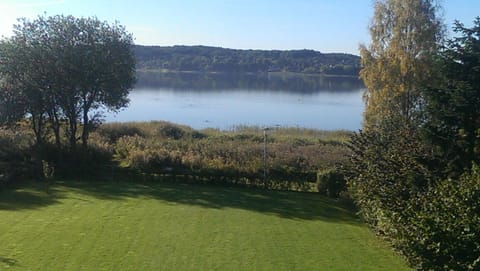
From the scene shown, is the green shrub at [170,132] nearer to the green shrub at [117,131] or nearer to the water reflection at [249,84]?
the green shrub at [117,131]

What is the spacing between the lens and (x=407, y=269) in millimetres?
13156

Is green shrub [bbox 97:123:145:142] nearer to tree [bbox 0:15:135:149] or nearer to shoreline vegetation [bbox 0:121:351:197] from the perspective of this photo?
shoreline vegetation [bbox 0:121:351:197]

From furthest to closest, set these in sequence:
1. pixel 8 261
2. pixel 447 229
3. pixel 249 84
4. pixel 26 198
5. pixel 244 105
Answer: pixel 249 84 < pixel 244 105 < pixel 26 198 < pixel 8 261 < pixel 447 229

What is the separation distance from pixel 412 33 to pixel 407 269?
1723 centimetres

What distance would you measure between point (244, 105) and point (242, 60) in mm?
69835

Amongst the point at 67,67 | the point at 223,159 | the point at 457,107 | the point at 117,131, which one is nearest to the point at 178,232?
the point at 457,107

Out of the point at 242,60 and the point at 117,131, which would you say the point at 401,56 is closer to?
the point at 117,131

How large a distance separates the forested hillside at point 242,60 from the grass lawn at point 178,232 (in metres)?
108

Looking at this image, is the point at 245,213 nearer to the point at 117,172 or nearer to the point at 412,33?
the point at 117,172

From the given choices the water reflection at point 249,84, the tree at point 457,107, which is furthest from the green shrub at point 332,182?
the water reflection at point 249,84

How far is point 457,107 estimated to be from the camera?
1408 centimetres

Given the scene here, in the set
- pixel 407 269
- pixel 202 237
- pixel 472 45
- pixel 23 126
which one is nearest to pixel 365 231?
pixel 407 269

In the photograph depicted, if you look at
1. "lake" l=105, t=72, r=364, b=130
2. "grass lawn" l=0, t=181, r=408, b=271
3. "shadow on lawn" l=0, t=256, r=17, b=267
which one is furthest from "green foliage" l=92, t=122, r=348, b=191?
"lake" l=105, t=72, r=364, b=130

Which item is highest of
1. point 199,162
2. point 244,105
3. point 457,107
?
point 457,107
